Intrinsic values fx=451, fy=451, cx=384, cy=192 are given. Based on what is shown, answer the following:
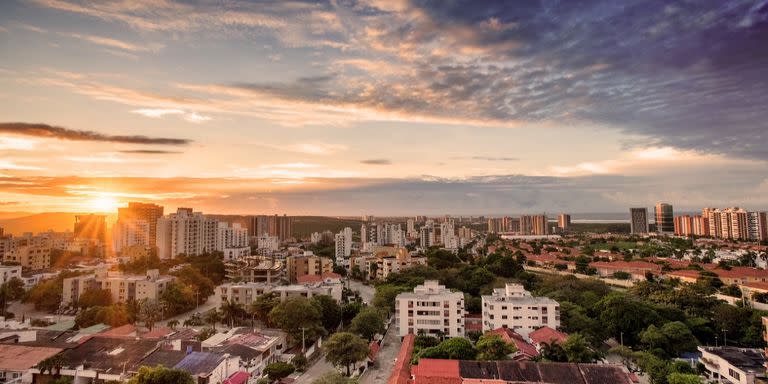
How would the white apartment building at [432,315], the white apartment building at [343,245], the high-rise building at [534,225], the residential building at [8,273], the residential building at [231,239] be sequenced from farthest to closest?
the high-rise building at [534,225]
the white apartment building at [343,245]
the residential building at [231,239]
the residential building at [8,273]
the white apartment building at [432,315]

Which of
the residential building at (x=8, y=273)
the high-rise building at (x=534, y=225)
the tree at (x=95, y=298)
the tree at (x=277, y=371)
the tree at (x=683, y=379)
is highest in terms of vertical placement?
the high-rise building at (x=534, y=225)

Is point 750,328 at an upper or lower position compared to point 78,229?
lower

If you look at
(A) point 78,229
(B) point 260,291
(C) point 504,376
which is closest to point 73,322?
(B) point 260,291

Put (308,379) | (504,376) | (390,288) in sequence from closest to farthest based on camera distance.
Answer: (504,376), (308,379), (390,288)

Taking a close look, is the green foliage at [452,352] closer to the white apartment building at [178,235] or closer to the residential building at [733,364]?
the residential building at [733,364]

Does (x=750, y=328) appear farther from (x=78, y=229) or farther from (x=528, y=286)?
(x=78, y=229)

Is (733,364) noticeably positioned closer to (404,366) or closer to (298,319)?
(404,366)

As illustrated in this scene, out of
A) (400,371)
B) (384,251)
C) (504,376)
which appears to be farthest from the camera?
(384,251)

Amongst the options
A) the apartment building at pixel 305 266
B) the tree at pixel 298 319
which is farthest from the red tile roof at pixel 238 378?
the apartment building at pixel 305 266
